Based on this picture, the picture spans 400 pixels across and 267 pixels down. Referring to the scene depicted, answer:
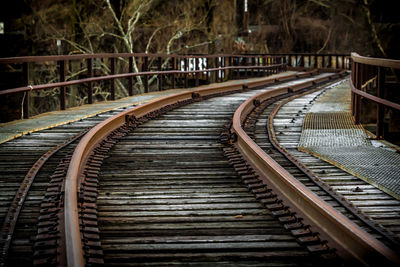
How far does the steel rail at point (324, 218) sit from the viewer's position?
11.5 ft

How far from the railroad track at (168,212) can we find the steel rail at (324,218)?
0.02 metres

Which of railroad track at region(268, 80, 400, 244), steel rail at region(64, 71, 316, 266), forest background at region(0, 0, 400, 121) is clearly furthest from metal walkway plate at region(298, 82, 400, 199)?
forest background at region(0, 0, 400, 121)

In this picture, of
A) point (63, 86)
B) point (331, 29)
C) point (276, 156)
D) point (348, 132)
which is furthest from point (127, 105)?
point (331, 29)

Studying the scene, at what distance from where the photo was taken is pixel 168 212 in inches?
192

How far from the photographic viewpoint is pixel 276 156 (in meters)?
7.38

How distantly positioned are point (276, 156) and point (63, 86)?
5.71 meters

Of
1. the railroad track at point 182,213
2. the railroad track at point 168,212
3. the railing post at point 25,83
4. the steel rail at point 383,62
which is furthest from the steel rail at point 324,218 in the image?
the railing post at point 25,83

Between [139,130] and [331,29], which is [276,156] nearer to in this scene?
[139,130]

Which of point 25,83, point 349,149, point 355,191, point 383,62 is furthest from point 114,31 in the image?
point 355,191

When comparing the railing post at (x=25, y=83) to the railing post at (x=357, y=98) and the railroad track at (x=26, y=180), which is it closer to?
the railroad track at (x=26, y=180)

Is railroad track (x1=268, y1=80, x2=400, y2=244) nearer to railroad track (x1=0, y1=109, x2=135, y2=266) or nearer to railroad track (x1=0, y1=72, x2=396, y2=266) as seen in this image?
railroad track (x1=0, y1=72, x2=396, y2=266)

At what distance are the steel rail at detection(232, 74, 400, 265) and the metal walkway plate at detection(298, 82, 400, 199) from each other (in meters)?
0.92

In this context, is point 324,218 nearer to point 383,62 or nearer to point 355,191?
point 355,191

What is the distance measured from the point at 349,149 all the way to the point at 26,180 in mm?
3935
